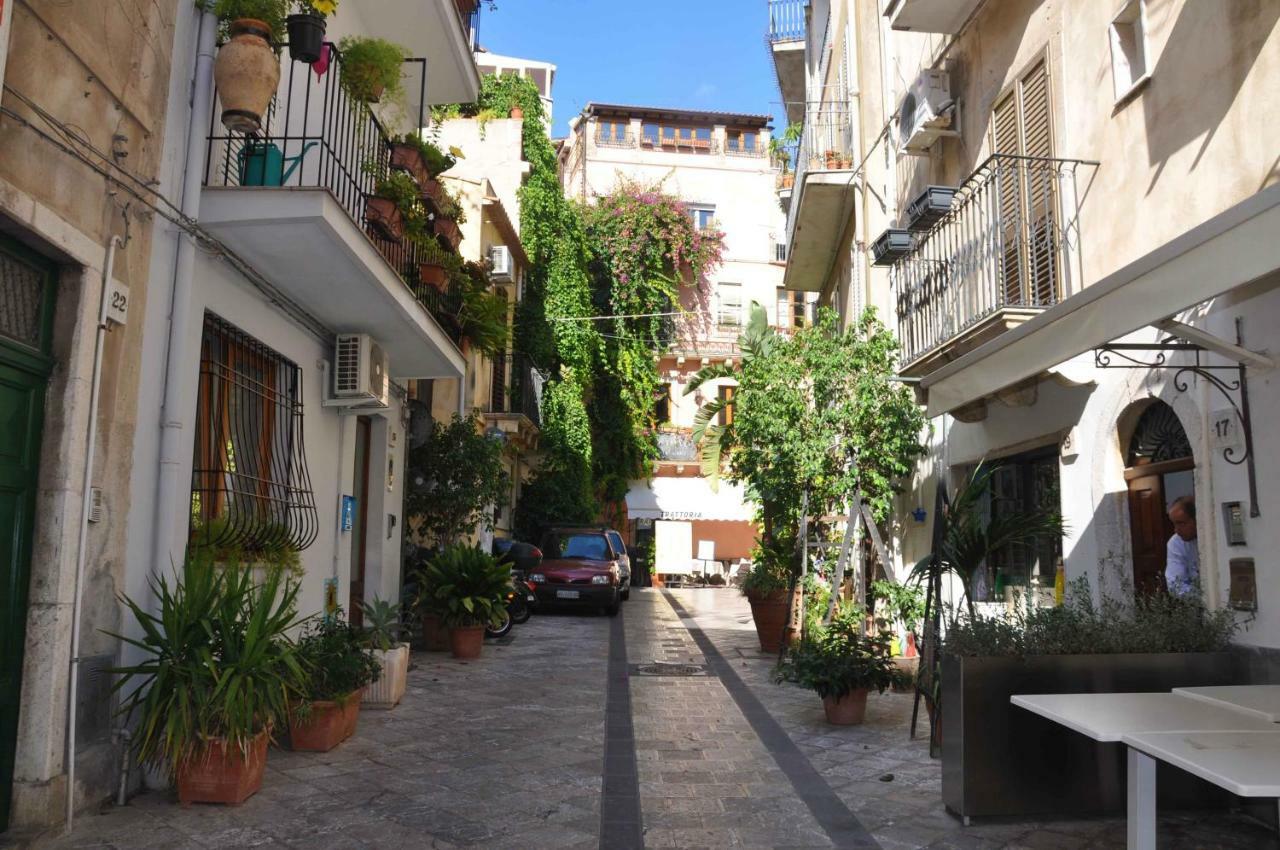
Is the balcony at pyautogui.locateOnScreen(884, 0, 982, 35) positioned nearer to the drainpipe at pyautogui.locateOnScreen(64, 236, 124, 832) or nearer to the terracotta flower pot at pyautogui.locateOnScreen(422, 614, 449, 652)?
the drainpipe at pyautogui.locateOnScreen(64, 236, 124, 832)

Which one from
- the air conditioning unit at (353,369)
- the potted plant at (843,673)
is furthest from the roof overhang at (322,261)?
the potted plant at (843,673)

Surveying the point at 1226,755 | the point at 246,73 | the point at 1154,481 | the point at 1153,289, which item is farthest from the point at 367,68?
the point at 1226,755

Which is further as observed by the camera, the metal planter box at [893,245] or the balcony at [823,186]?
the balcony at [823,186]

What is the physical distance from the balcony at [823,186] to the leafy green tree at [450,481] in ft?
21.7

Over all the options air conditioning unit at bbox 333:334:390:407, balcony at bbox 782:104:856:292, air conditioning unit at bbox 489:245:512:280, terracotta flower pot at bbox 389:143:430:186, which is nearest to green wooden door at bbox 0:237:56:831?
terracotta flower pot at bbox 389:143:430:186

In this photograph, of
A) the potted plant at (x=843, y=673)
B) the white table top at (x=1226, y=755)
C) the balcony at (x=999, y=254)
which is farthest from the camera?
the balcony at (x=999, y=254)

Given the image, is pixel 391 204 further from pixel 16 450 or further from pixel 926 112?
pixel 926 112

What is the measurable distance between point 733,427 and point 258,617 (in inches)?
324

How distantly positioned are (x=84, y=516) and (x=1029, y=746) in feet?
16.5

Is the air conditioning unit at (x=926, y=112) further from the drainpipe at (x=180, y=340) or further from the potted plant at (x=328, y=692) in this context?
the potted plant at (x=328, y=692)

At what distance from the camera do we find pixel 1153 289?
4.52 m

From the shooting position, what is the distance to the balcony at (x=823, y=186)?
50.3 ft

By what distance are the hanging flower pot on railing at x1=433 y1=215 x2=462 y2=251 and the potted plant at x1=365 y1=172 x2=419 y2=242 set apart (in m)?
1.21

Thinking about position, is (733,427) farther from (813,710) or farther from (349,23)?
(349,23)
